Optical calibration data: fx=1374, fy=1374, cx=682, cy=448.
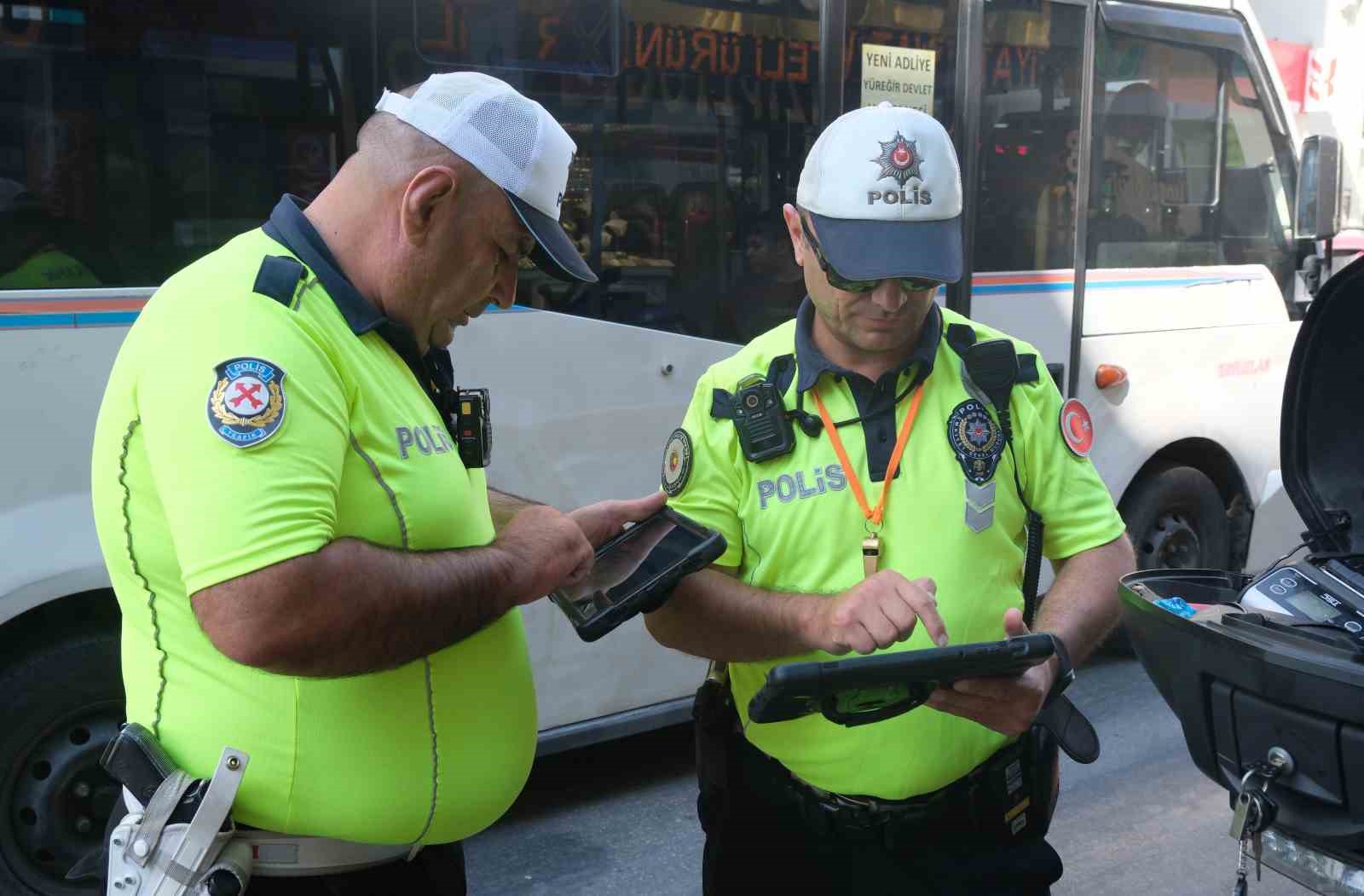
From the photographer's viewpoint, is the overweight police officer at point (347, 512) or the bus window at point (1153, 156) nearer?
the overweight police officer at point (347, 512)

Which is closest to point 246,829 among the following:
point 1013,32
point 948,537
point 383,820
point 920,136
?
point 383,820

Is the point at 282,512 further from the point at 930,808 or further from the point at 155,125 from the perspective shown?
the point at 155,125

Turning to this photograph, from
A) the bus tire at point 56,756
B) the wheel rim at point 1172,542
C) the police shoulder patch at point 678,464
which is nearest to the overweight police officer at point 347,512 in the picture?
the police shoulder patch at point 678,464

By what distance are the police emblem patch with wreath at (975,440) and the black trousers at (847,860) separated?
56 cm

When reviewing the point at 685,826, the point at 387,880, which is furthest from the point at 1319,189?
the point at 387,880

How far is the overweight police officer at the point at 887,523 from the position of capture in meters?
2.09

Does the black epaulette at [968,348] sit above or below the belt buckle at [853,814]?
above

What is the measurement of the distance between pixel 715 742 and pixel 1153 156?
13.6ft

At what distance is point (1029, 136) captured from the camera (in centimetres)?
511

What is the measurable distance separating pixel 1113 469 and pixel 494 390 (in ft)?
9.11

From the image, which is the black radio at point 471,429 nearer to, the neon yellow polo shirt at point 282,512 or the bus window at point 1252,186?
the neon yellow polo shirt at point 282,512

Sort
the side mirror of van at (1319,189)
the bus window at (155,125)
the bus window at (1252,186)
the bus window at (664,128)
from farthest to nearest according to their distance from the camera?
1. the bus window at (1252,186)
2. the side mirror of van at (1319,189)
3. the bus window at (664,128)
4. the bus window at (155,125)

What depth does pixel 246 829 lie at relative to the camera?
182 centimetres

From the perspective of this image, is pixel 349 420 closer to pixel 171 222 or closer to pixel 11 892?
pixel 171 222
